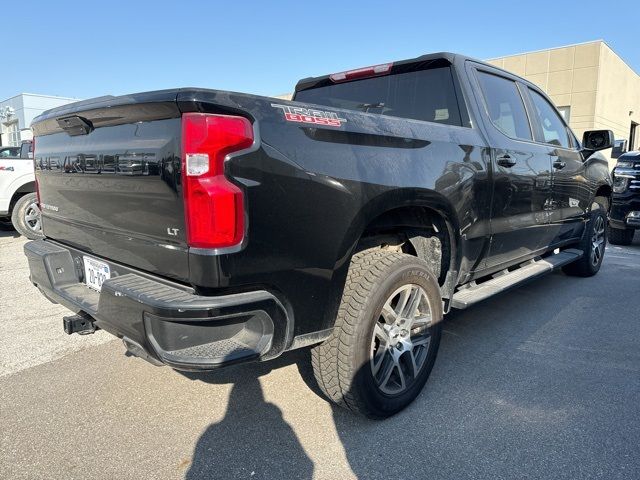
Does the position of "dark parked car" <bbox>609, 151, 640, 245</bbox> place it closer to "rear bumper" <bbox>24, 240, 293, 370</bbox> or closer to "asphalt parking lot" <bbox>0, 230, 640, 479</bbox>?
"asphalt parking lot" <bbox>0, 230, 640, 479</bbox>

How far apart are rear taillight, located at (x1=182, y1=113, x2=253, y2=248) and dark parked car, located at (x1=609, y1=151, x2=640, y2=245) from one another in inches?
290

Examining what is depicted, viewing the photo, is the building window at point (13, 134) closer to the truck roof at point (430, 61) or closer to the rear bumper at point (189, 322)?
the truck roof at point (430, 61)

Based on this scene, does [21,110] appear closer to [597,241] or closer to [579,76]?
[579,76]

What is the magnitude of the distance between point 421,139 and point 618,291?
3848 millimetres

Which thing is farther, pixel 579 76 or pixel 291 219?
pixel 579 76

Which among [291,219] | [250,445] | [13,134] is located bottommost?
[250,445]

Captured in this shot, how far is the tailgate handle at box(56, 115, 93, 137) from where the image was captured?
2.35 meters

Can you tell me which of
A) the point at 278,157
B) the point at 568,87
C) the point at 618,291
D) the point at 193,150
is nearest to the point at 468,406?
the point at 278,157

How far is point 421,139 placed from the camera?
264cm

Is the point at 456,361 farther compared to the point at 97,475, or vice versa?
the point at 456,361

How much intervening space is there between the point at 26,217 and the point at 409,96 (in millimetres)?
7585

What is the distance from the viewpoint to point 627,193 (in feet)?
23.6

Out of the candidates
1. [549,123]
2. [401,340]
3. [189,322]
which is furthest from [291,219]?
[549,123]

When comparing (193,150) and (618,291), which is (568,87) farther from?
(193,150)
